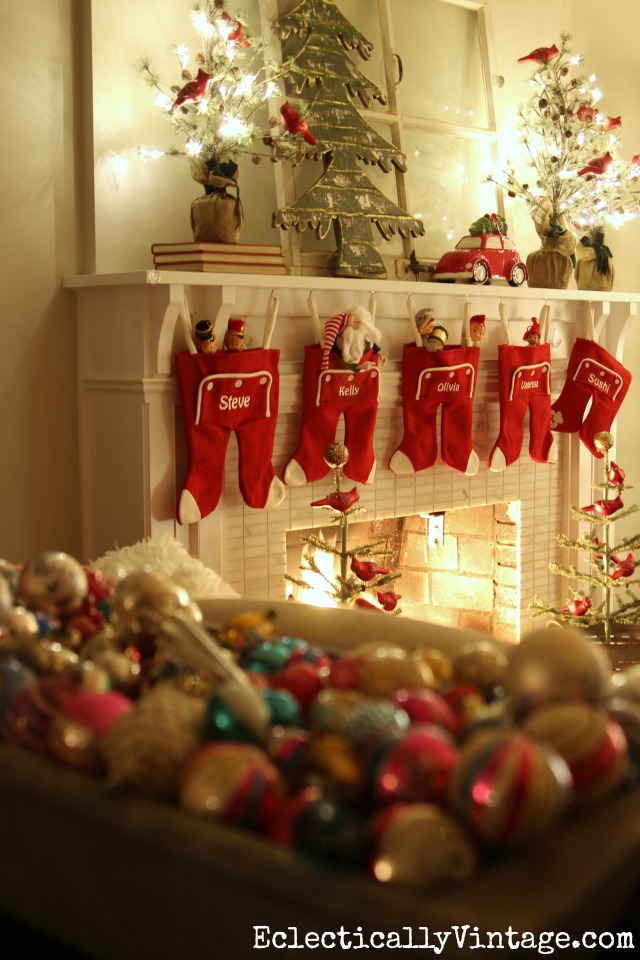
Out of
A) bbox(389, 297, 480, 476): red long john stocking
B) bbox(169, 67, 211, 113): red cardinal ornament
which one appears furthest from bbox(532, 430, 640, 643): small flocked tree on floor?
bbox(169, 67, 211, 113): red cardinal ornament

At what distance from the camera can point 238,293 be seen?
265 cm

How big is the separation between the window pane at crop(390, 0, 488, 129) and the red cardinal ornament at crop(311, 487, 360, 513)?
127cm

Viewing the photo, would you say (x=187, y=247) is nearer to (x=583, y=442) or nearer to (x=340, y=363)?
(x=340, y=363)

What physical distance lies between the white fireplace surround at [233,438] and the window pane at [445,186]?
10.8 inches

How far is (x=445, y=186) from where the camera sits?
3.37 metres

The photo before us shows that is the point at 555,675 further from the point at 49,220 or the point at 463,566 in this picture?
the point at 463,566

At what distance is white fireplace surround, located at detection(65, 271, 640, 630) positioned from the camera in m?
2.52

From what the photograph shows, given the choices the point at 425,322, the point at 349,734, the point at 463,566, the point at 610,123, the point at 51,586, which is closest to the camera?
the point at 349,734

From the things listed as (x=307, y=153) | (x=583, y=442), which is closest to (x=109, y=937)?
(x=307, y=153)

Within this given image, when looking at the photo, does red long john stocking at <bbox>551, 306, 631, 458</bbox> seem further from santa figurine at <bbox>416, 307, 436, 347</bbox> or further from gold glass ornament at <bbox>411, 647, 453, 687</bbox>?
gold glass ornament at <bbox>411, 647, 453, 687</bbox>

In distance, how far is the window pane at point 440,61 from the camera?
3291 millimetres

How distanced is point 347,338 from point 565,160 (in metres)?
1.12

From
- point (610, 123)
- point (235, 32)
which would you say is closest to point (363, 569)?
point (235, 32)

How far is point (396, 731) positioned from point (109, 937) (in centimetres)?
23
